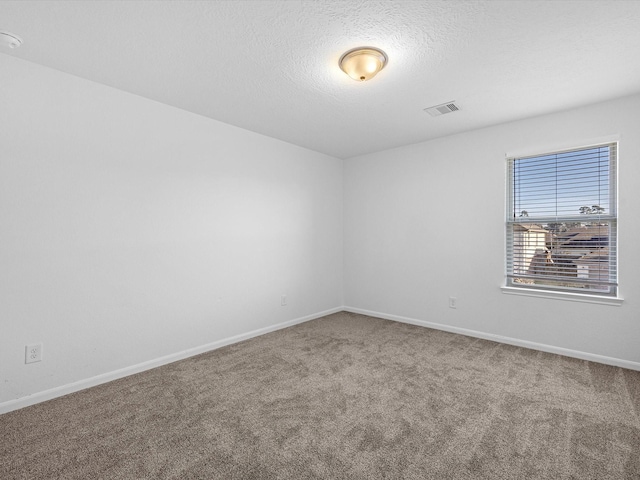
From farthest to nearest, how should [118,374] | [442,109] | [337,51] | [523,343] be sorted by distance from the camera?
[523,343], [442,109], [118,374], [337,51]

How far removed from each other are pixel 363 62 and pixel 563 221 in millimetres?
2689

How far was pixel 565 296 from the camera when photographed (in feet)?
10.5

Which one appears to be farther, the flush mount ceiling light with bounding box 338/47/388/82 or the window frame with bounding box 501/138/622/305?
the window frame with bounding box 501/138/622/305

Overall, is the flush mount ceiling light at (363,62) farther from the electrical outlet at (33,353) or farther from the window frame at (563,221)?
the electrical outlet at (33,353)

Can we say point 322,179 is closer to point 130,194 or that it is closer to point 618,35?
point 130,194

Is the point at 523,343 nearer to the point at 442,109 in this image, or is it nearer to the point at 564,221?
the point at 564,221

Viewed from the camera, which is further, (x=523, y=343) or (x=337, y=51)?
(x=523, y=343)

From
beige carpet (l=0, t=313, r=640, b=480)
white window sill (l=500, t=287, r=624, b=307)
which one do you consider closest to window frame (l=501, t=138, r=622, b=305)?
white window sill (l=500, t=287, r=624, b=307)

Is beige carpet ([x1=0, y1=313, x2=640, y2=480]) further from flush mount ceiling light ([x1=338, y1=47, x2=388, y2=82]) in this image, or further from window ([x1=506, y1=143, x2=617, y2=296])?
flush mount ceiling light ([x1=338, y1=47, x2=388, y2=82])

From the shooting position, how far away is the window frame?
301 cm

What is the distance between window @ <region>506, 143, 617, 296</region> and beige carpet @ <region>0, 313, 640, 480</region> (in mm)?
841

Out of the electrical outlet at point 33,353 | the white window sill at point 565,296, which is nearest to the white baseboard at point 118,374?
the electrical outlet at point 33,353

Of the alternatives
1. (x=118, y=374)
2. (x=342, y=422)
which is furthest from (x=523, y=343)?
(x=118, y=374)

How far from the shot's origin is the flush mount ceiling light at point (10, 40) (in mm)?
1986
